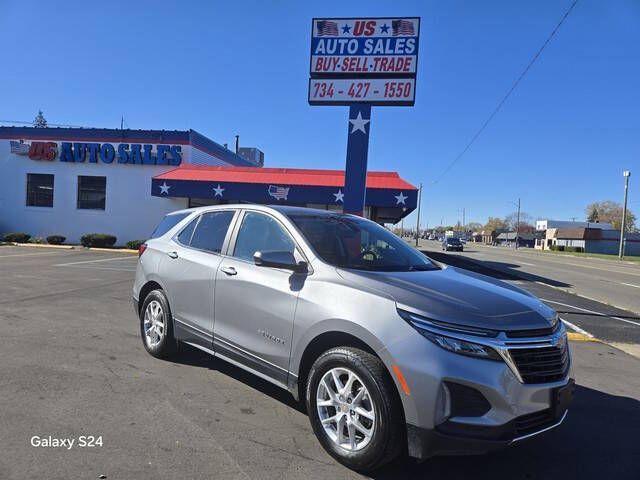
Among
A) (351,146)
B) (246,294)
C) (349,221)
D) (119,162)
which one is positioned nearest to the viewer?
(246,294)

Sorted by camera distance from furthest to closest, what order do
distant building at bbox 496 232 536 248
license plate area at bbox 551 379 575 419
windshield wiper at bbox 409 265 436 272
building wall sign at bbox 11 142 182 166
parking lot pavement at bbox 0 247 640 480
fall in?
distant building at bbox 496 232 536 248
building wall sign at bbox 11 142 182 166
windshield wiper at bbox 409 265 436 272
parking lot pavement at bbox 0 247 640 480
license plate area at bbox 551 379 575 419

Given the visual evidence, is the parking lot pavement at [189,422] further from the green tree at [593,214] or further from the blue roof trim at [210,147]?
the green tree at [593,214]

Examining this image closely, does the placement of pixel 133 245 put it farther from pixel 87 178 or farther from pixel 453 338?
pixel 453 338

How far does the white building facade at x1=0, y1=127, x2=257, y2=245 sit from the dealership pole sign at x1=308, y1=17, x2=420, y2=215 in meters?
16.6

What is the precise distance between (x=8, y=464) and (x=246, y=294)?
1949mm

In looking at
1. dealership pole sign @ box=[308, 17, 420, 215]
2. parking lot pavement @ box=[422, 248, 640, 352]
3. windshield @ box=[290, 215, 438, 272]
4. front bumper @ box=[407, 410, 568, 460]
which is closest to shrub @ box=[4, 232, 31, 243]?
dealership pole sign @ box=[308, 17, 420, 215]

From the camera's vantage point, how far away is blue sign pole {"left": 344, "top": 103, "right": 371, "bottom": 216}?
10.6 m

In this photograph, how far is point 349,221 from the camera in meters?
4.62

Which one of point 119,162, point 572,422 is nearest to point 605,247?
point 119,162

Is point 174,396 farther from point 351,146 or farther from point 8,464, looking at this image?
point 351,146

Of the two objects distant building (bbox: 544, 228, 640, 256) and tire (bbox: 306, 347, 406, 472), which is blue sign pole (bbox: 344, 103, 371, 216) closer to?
tire (bbox: 306, 347, 406, 472)

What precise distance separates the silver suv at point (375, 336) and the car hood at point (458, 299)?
0.01 metres

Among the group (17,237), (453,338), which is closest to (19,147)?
(17,237)

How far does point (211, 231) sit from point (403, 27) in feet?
25.8
